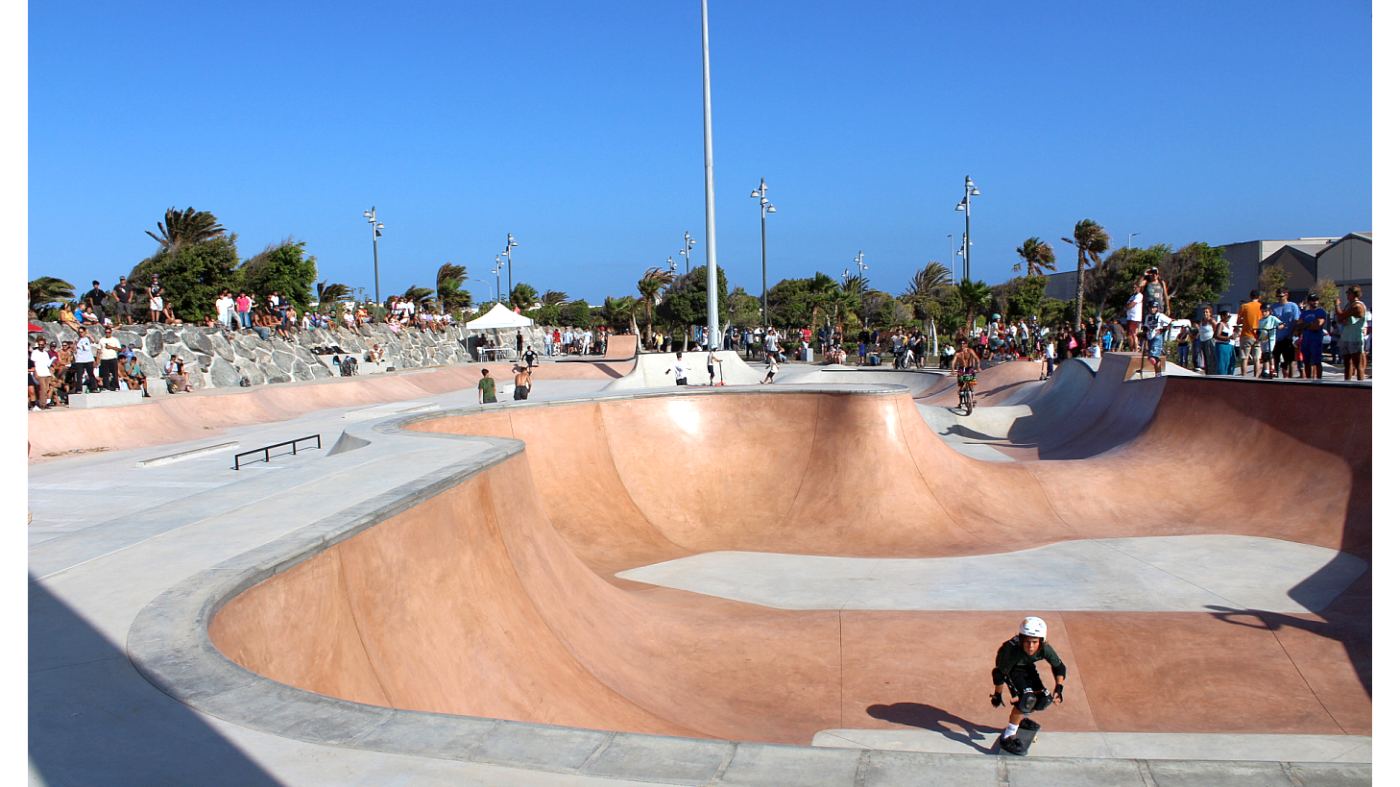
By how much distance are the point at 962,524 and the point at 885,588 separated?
10.2 ft

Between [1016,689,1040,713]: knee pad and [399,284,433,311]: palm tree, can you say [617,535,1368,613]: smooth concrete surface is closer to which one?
[1016,689,1040,713]: knee pad

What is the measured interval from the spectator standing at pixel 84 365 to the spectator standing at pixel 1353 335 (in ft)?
71.8

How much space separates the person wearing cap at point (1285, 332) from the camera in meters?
13.4

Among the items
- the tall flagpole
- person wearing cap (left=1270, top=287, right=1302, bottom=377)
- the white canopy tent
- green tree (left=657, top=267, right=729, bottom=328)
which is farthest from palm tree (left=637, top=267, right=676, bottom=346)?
person wearing cap (left=1270, top=287, right=1302, bottom=377)

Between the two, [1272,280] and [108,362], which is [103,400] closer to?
[108,362]

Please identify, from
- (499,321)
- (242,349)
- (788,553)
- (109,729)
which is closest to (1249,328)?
(788,553)

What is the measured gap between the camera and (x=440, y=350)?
133ft

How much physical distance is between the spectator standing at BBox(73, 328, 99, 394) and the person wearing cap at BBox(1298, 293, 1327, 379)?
861 inches

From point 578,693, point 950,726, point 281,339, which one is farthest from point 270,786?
point 281,339

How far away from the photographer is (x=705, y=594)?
9.93 metres

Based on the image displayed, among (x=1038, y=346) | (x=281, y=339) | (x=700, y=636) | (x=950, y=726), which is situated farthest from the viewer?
(x=1038, y=346)

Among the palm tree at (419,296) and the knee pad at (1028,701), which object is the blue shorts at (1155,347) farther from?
the palm tree at (419,296)

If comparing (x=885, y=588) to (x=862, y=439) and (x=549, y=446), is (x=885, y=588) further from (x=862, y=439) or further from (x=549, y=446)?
(x=549, y=446)

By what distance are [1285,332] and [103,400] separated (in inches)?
809
